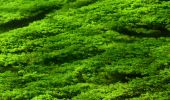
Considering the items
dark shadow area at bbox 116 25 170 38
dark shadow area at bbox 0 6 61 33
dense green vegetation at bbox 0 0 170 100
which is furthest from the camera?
dark shadow area at bbox 0 6 61 33

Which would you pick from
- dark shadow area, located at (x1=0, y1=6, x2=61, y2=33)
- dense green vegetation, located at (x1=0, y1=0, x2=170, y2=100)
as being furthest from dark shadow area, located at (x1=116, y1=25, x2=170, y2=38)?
dark shadow area, located at (x1=0, y1=6, x2=61, y2=33)

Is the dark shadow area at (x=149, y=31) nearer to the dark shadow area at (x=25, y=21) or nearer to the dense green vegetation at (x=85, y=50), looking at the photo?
the dense green vegetation at (x=85, y=50)

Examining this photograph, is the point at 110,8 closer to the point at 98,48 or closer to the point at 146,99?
the point at 98,48

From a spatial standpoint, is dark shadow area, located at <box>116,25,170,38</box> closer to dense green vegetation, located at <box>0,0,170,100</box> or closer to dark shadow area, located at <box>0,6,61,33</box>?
dense green vegetation, located at <box>0,0,170,100</box>

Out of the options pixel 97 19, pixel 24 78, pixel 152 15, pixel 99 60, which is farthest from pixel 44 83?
pixel 152 15

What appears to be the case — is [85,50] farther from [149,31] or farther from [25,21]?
[25,21]

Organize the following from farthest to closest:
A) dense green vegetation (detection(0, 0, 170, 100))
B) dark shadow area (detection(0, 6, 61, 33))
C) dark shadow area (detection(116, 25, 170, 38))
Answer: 1. dark shadow area (detection(0, 6, 61, 33))
2. dark shadow area (detection(116, 25, 170, 38))
3. dense green vegetation (detection(0, 0, 170, 100))

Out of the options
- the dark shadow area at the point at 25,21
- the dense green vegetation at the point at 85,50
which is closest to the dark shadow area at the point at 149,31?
the dense green vegetation at the point at 85,50

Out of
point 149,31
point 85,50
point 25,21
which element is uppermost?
point 25,21

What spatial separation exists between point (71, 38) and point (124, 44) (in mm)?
2492

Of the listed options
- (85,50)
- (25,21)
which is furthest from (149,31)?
(25,21)

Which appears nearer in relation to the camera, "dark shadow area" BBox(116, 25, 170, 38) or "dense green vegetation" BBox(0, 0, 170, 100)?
"dense green vegetation" BBox(0, 0, 170, 100)

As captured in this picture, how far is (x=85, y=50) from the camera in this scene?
17.6m

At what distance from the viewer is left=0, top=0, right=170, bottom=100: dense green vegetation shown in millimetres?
15047
